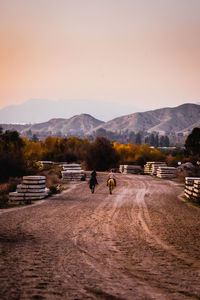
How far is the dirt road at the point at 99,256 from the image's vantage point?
5.78 metres

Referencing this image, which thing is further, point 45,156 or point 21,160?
point 45,156

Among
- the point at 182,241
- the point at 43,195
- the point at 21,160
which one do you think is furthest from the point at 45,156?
the point at 182,241

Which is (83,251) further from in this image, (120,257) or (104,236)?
(104,236)

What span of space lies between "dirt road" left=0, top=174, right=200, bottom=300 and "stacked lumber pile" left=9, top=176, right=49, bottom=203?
19.1 ft

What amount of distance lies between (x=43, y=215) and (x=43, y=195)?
7.42 m

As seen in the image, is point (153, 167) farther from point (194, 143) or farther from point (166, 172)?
point (194, 143)

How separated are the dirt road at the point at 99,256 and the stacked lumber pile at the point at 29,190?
5.83m

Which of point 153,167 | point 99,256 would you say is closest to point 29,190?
point 99,256

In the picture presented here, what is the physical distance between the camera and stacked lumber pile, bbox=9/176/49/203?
20.8 m

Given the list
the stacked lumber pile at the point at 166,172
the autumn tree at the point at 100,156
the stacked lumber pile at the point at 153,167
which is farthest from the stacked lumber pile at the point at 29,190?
the autumn tree at the point at 100,156

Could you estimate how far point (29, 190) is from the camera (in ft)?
69.4

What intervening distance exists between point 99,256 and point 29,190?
13676 mm

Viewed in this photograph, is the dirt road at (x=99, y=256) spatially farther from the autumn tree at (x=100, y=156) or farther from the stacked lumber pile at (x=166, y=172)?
the autumn tree at (x=100, y=156)

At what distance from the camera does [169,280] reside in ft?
21.0
